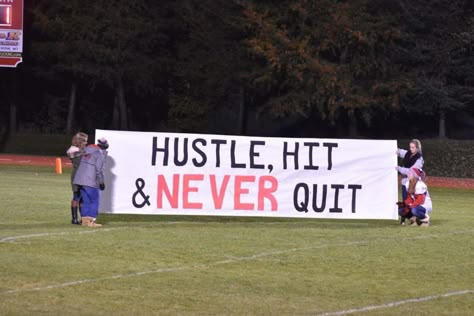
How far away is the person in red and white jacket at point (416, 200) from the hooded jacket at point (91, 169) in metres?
5.05

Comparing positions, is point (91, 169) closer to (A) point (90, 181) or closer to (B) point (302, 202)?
(A) point (90, 181)

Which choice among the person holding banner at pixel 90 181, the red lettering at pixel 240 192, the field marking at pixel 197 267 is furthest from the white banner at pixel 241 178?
the field marking at pixel 197 267

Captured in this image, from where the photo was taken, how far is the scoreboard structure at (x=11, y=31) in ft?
127

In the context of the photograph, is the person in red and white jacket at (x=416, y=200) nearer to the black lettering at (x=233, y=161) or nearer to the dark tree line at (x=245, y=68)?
the black lettering at (x=233, y=161)

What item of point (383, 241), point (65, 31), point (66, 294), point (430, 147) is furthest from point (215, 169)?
point (65, 31)

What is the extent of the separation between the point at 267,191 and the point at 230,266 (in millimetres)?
5917

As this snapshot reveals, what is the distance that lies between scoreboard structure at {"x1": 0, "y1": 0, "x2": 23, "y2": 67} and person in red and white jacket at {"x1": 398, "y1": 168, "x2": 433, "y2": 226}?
2154cm

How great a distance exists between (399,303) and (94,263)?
160 inches

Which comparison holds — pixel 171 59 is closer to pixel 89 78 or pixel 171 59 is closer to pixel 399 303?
pixel 89 78

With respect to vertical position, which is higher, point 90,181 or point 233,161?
point 233,161

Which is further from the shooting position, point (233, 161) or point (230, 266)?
point (233, 161)

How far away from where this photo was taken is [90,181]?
18625 mm

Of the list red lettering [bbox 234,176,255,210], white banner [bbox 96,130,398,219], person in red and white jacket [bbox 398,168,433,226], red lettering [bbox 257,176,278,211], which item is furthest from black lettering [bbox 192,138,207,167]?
person in red and white jacket [bbox 398,168,433,226]

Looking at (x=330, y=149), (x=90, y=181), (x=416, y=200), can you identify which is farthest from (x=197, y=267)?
(x=330, y=149)
